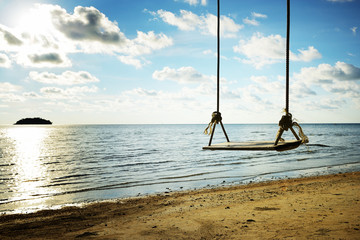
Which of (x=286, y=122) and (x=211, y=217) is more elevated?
(x=286, y=122)

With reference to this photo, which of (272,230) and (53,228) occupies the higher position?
(272,230)

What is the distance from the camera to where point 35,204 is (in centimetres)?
963

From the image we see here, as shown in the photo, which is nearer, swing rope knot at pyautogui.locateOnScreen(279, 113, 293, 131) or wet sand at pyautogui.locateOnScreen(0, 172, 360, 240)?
swing rope knot at pyautogui.locateOnScreen(279, 113, 293, 131)

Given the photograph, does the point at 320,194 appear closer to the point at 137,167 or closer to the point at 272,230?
the point at 272,230

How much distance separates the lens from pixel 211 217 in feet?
22.4

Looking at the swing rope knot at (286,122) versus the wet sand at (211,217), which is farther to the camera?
the wet sand at (211,217)

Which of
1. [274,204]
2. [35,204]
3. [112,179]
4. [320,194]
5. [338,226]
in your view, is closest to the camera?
[338,226]

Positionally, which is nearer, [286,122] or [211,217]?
[286,122]

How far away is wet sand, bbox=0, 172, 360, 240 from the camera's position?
5559mm

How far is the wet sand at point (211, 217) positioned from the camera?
5559 millimetres

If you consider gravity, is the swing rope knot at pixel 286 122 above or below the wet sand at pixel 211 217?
Result: above

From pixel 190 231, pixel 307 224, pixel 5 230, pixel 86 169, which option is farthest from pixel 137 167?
pixel 307 224

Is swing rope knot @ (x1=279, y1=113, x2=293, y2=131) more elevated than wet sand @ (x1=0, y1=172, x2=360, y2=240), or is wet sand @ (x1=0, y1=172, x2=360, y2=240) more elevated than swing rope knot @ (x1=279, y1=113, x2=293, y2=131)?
swing rope knot @ (x1=279, y1=113, x2=293, y2=131)

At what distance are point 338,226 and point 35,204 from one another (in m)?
10.2
